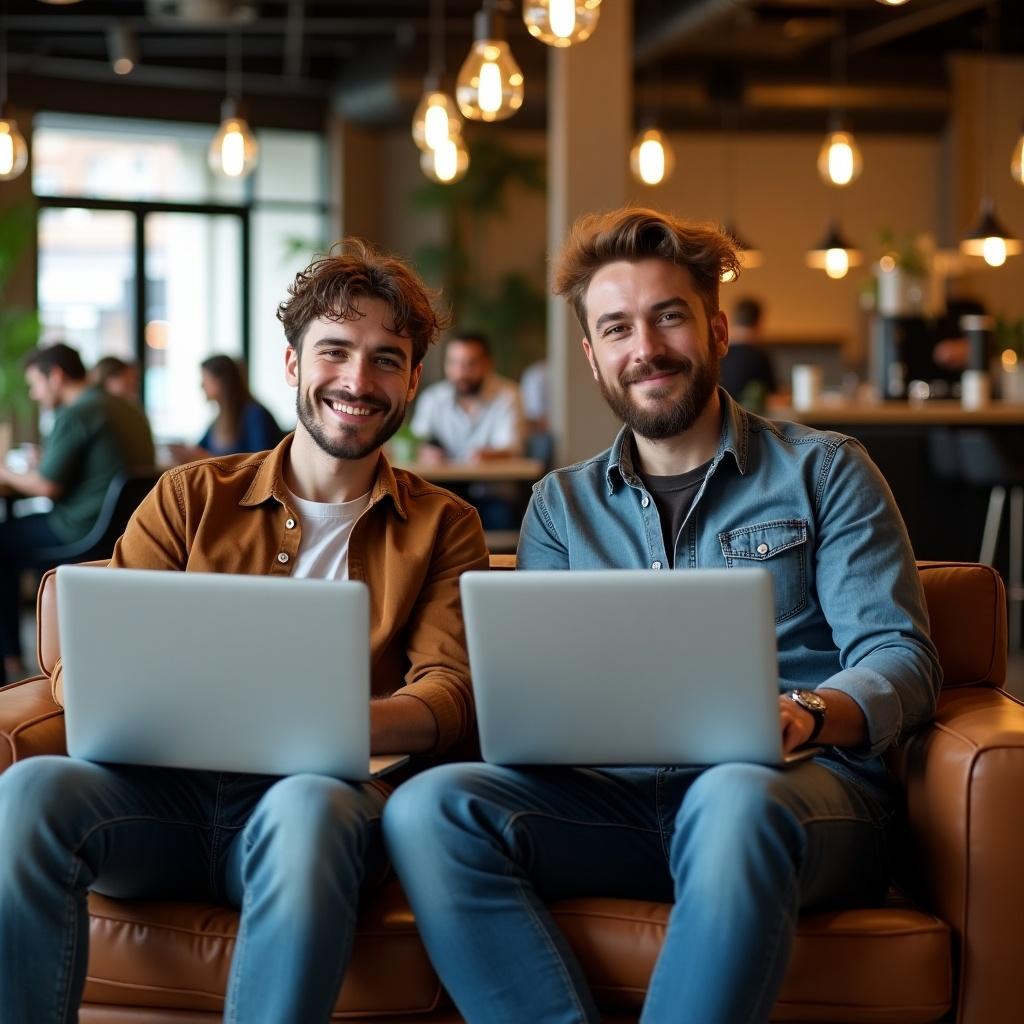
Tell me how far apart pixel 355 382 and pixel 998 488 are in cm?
546

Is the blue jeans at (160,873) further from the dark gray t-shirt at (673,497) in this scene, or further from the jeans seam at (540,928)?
the dark gray t-shirt at (673,497)

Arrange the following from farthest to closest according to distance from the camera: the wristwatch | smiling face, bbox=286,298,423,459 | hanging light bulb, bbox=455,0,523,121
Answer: hanging light bulb, bbox=455,0,523,121 → smiling face, bbox=286,298,423,459 → the wristwatch

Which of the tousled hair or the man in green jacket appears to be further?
the tousled hair

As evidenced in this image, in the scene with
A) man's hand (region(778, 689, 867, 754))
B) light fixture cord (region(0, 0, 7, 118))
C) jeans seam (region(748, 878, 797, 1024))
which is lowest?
jeans seam (region(748, 878, 797, 1024))

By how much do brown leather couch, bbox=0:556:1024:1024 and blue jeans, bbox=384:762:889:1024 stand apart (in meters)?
0.07

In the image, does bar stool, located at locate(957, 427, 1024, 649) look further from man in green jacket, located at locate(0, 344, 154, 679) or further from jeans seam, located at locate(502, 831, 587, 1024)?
jeans seam, located at locate(502, 831, 587, 1024)

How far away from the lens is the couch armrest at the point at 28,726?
2164mm

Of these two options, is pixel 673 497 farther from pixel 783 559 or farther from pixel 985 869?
pixel 985 869

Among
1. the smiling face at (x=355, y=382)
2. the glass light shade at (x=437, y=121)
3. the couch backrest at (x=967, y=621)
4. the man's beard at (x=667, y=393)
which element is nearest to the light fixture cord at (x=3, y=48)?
the glass light shade at (x=437, y=121)

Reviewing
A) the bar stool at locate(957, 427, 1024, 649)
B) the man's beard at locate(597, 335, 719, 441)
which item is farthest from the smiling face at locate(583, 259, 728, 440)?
the bar stool at locate(957, 427, 1024, 649)

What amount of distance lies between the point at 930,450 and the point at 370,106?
15.4ft

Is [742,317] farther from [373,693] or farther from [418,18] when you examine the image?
[373,693]

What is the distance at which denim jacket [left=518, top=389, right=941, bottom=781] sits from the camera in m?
2.14

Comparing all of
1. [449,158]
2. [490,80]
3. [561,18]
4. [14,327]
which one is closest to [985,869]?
[561,18]
